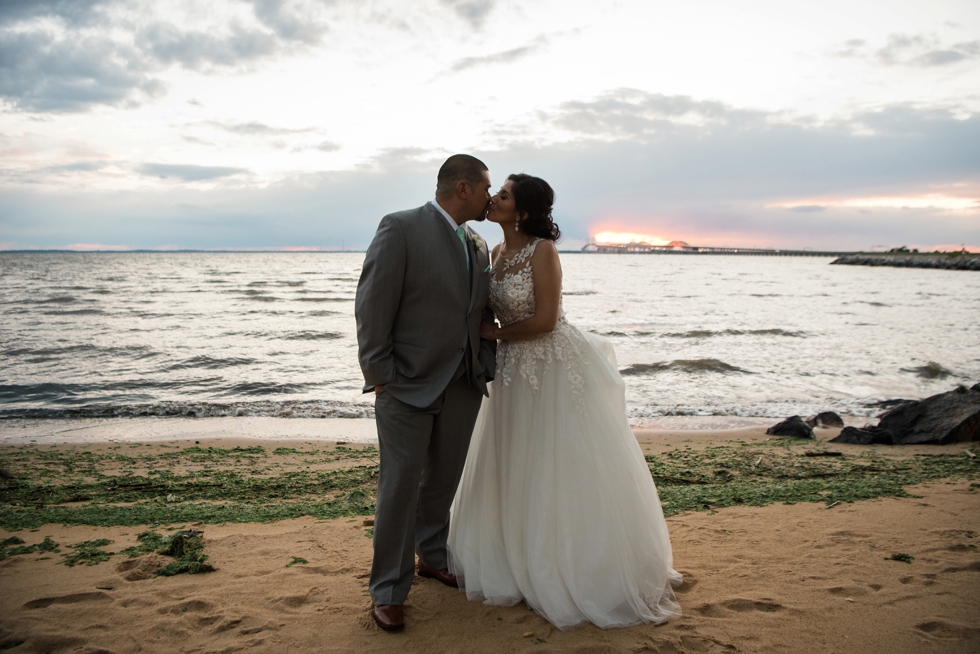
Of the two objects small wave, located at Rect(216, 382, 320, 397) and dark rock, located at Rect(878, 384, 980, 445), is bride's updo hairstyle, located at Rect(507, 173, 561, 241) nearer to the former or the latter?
dark rock, located at Rect(878, 384, 980, 445)

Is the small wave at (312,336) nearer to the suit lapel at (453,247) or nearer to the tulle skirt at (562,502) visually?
the tulle skirt at (562,502)

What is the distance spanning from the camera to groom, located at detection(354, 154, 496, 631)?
3.24 meters

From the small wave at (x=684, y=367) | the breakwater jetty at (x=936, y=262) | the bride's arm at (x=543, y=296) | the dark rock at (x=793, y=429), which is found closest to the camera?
the bride's arm at (x=543, y=296)

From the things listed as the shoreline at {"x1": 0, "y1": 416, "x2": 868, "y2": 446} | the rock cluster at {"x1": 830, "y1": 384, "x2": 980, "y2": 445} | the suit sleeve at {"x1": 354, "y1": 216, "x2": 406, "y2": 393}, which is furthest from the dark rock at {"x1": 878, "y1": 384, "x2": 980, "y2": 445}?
the suit sleeve at {"x1": 354, "y1": 216, "x2": 406, "y2": 393}

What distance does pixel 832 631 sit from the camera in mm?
3148

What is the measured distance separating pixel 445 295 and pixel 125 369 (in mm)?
13848

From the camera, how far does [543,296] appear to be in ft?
12.2

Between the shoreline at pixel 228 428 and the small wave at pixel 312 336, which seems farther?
the small wave at pixel 312 336

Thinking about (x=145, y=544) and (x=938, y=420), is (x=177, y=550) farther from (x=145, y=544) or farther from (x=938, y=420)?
(x=938, y=420)

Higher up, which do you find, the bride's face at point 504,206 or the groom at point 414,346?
the bride's face at point 504,206

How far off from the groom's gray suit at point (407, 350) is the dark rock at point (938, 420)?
25.2 ft

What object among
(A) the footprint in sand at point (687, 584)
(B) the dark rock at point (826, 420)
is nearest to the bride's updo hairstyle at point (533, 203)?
(A) the footprint in sand at point (687, 584)

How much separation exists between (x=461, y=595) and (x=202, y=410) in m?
9.02

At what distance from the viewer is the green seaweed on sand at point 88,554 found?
3.94 metres
